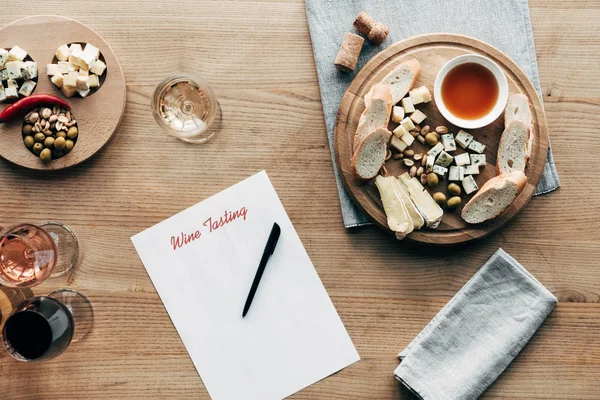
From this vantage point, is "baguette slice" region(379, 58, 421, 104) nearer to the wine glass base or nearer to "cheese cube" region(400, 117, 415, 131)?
"cheese cube" region(400, 117, 415, 131)

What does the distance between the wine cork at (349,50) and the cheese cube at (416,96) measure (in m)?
0.14

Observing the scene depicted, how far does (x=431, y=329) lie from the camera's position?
3.66 ft

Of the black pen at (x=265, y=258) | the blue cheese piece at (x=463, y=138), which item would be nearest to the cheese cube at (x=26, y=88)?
the black pen at (x=265, y=258)

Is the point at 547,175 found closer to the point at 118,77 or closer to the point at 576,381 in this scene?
the point at 576,381

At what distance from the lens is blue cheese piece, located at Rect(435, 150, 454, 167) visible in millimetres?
1076

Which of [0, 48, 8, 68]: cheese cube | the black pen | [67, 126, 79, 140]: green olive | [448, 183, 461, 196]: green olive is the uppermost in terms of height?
[0, 48, 8, 68]: cheese cube

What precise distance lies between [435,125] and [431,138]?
4cm

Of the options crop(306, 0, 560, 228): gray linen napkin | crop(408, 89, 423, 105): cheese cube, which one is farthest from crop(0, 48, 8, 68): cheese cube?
crop(408, 89, 423, 105): cheese cube

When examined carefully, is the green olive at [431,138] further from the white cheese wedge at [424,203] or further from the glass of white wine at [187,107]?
the glass of white wine at [187,107]

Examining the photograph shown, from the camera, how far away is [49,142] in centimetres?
107

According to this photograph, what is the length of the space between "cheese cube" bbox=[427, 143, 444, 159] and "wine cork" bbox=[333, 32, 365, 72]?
0.79 ft

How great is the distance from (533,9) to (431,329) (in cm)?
73

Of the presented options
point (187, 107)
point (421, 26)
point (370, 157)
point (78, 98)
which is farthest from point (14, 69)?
point (421, 26)

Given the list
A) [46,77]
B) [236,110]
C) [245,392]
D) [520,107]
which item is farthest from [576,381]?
[46,77]
